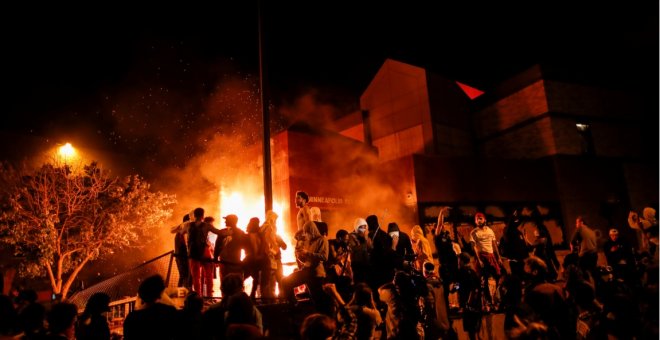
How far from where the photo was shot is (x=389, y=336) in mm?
6398

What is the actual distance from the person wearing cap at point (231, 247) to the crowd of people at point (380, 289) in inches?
0.9

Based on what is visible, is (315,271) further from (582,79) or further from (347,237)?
(582,79)

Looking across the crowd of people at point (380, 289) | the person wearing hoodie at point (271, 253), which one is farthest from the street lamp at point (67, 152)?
the person wearing hoodie at point (271, 253)

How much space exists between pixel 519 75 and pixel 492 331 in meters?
16.4

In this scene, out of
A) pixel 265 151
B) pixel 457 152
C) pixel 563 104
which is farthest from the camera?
pixel 457 152

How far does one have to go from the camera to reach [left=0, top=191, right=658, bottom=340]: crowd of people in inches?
160

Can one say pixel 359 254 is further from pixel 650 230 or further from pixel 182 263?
pixel 650 230

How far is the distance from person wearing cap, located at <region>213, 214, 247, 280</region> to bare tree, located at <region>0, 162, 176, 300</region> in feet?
39.4

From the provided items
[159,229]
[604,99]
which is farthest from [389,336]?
[604,99]

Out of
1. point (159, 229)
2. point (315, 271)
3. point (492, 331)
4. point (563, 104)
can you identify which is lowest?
point (492, 331)

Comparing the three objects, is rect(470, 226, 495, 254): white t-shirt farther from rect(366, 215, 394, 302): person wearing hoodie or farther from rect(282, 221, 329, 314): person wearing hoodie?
rect(282, 221, 329, 314): person wearing hoodie

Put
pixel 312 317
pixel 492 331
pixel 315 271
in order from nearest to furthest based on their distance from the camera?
pixel 312 317
pixel 315 271
pixel 492 331

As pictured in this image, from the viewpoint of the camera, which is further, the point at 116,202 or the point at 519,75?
the point at 519,75

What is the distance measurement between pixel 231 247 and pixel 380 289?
9.00 feet
